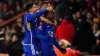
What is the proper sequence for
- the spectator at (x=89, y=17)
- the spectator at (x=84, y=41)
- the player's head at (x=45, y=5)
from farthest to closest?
the spectator at (x=89, y=17) → the spectator at (x=84, y=41) → the player's head at (x=45, y=5)

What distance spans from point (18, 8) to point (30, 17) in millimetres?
10276

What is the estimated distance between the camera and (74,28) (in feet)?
50.5

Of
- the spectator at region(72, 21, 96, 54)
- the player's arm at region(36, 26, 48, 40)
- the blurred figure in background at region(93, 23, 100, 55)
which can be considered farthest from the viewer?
the spectator at region(72, 21, 96, 54)

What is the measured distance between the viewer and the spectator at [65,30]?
1478 cm

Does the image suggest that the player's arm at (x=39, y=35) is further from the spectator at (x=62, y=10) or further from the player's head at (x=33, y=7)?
the spectator at (x=62, y=10)

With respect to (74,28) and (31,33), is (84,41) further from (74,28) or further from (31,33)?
(31,33)

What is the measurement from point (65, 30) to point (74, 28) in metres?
0.61

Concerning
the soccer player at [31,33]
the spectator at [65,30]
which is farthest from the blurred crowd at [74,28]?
the soccer player at [31,33]

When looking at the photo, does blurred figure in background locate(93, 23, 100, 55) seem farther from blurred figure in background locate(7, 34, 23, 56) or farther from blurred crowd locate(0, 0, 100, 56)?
blurred figure in background locate(7, 34, 23, 56)

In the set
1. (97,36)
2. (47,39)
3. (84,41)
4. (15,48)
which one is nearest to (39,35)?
(47,39)

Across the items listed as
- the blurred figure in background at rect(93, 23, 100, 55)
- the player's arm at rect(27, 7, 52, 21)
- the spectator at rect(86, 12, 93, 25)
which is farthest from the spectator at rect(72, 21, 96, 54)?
the player's arm at rect(27, 7, 52, 21)

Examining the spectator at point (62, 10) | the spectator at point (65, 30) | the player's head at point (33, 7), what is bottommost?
the spectator at point (65, 30)

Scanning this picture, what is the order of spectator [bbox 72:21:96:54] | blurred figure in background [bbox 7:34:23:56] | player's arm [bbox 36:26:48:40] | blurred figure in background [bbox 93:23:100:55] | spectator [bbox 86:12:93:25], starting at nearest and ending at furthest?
player's arm [bbox 36:26:48:40], blurred figure in background [bbox 7:34:23:56], blurred figure in background [bbox 93:23:100:55], spectator [bbox 72:21:96:54], spectator [bbox 86:12:93:25]

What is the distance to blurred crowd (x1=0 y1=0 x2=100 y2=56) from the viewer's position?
14812 millimetres
